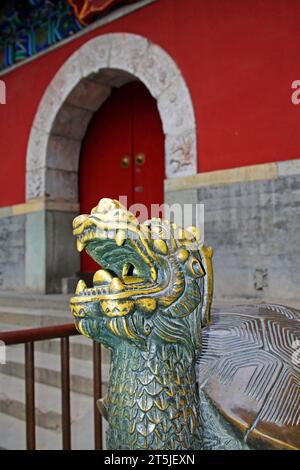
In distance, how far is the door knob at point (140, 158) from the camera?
202 inches

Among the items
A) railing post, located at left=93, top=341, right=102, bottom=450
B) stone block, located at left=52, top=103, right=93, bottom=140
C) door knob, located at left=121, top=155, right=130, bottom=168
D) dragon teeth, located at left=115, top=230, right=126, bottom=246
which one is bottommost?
railing post, located at left=93, top=341, right=102, bottom=450

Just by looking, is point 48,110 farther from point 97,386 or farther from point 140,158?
point 97,386

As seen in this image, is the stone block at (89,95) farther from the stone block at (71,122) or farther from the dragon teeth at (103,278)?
the dragon teeth at (103,278)

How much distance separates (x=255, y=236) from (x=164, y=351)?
2.72 metres

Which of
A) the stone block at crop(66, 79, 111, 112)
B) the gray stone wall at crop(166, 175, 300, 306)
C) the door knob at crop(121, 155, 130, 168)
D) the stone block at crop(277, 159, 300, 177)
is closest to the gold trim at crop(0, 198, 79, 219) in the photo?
the door knob at crop(121, 155, 130, 168)

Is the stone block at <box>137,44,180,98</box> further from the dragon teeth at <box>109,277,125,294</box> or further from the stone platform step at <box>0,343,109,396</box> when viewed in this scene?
the dragon teeth at <box>109,277,125,294</box>

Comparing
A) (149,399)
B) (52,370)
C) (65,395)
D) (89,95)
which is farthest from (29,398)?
(89,95)

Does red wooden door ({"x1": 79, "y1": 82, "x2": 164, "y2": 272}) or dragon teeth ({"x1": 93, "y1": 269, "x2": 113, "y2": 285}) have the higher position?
red wooden door ({"x1": 79, "y1": 82, "x2": 164, "y2": 272})

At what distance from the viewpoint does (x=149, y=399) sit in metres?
0.83

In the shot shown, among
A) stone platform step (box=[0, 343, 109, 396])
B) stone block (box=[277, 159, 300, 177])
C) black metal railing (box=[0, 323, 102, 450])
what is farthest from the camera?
stone block (box=[277, 159, 300, 177])

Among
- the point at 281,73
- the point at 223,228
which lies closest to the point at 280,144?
the point at 281,73

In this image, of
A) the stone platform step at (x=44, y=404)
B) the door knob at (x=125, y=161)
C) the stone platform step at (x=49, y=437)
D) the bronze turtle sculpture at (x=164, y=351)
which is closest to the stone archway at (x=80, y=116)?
the door knob at (x=125, y=161)

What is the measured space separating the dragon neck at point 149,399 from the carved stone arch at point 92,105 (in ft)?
10.4

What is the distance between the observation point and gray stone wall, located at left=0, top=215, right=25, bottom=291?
5570mm
